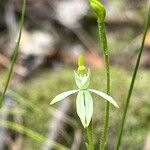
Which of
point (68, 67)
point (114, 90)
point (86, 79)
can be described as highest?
point (68, 67)

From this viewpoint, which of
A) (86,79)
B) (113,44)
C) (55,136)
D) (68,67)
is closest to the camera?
(86,79)

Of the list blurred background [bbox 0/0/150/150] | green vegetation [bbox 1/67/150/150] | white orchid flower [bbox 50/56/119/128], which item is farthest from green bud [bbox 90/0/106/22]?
green vegetation [bbox 1/67/150/150]

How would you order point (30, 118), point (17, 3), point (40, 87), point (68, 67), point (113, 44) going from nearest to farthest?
point (30, 118), point (40, 87), point (68, 67), point (113, 44), point (17, 3)

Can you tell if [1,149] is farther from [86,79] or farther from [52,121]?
[86,79]

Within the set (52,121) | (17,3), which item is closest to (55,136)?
(52,121)

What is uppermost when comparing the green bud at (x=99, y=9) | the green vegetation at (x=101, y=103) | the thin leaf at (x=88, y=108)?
the green vegetation at (x=101, y=103)

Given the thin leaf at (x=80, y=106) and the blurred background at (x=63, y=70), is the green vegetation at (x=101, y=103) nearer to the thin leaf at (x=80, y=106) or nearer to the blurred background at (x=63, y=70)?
the blurred background at (x=63, y=70)

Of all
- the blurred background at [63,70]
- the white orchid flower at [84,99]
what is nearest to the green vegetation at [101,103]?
the blurred background at [63,70]

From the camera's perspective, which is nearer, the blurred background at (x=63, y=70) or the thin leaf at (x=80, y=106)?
the thin leaf at (x=80, y=106)

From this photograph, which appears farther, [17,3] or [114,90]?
[17,3]
